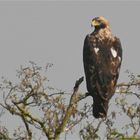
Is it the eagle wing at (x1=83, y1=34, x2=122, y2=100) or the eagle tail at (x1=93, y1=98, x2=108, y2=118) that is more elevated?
the eagle wing at (x1=83, y1=34, x2=122, y2=100)

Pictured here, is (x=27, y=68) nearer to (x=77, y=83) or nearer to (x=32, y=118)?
(x=32, y=118)

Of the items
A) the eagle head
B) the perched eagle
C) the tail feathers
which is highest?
the eagle head

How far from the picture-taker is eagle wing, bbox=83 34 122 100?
→ 37.2ft

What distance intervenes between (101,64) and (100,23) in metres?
2.27

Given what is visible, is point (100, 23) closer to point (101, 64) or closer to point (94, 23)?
point (94, 23)

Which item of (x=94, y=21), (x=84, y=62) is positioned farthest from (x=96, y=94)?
(x=94, y=21)

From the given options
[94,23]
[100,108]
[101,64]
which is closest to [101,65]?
[101,64]

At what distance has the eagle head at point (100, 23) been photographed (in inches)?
536

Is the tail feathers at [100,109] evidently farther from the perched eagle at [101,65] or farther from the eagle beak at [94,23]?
the eagle beak at [94,23]

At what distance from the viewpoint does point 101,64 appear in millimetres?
11695

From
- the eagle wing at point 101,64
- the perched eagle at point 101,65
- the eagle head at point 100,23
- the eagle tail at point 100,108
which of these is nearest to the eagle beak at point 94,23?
the eagle head at point 100,23

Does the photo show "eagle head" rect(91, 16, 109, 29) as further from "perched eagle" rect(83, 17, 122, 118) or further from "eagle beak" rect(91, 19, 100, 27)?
"perched eagle" rect(83, 17, 122, 118)

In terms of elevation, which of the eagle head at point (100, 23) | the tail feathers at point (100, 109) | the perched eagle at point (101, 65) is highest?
the eagle head at point (100, 23)

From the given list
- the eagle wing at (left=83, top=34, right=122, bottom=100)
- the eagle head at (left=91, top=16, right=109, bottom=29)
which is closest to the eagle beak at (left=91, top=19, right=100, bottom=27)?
the eagle head at (left=91, top=16, right=109, bottom=29)
